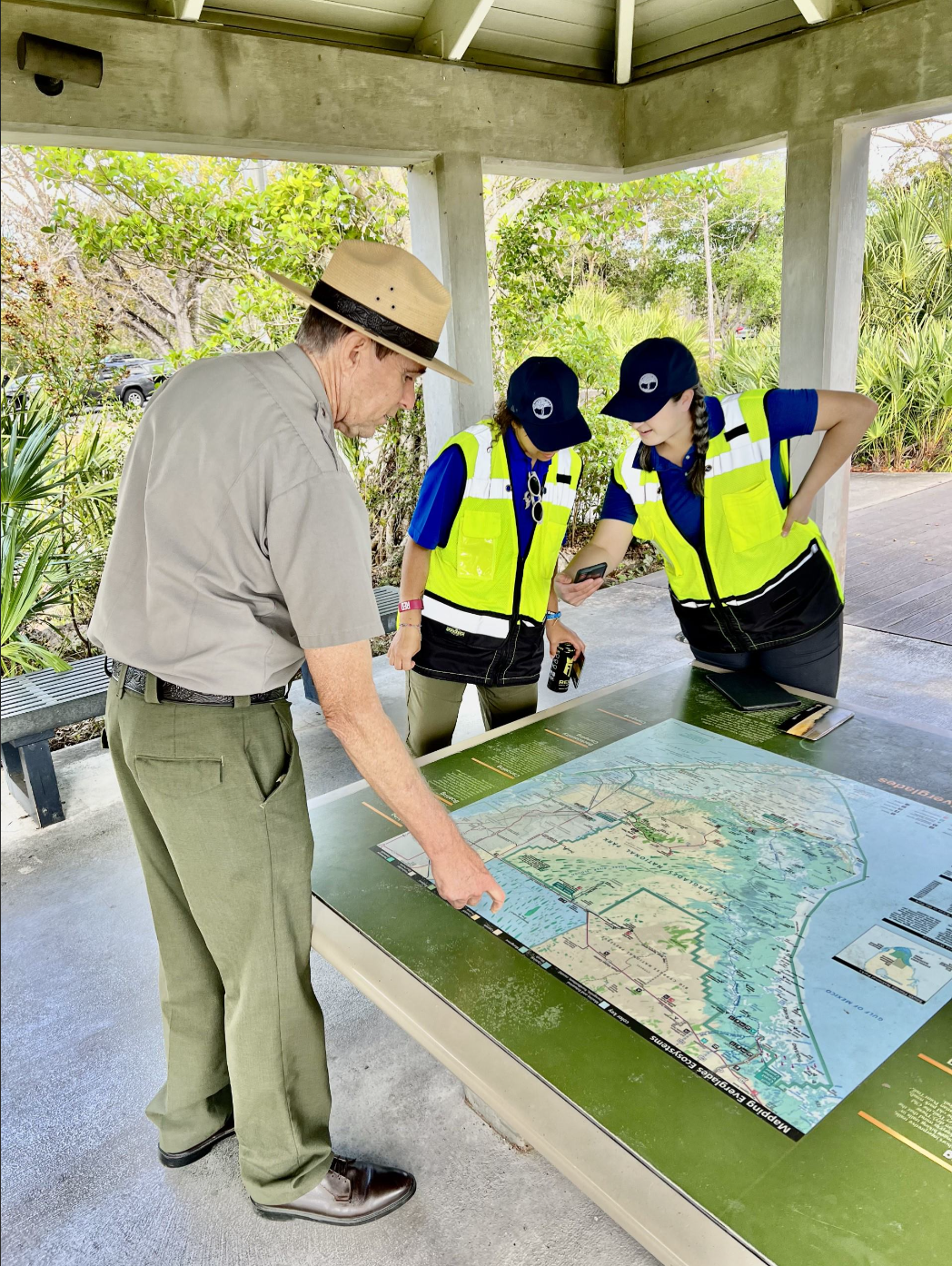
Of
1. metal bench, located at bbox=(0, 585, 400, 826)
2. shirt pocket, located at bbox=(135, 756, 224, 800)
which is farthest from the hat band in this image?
metal bench, located at bbox=(0, 585, 400, 826)

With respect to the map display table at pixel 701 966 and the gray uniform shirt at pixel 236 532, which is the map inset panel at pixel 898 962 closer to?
the map display table at pixel 701 966

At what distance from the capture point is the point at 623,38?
13.3ft

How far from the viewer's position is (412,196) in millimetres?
4188

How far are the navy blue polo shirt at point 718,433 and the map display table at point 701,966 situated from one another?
57cm

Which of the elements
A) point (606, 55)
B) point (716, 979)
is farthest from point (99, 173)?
point (716, 979)

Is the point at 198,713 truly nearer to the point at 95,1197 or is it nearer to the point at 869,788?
the point at 95,1197

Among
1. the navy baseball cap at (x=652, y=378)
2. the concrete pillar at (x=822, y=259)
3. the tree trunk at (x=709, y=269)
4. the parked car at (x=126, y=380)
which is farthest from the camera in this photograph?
the tree trunk at (x=709, y=269)

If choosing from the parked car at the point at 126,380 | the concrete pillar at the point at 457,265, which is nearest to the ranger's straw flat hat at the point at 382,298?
the concrete pillar at the point at 457,265

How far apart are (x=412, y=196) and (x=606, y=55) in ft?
3.94

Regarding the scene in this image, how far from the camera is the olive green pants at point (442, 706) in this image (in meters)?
2.71

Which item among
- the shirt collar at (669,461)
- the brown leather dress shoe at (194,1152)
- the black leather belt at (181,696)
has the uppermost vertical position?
the shirt collar at (669,461)

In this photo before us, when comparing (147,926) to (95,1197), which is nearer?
(95,1197)

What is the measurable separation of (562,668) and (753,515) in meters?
0.65

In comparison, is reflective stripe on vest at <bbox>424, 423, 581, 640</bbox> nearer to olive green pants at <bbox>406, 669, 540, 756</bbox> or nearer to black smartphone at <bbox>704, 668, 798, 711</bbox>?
olive green pants at <bbox>406, 669, 540, 756</bbox>
